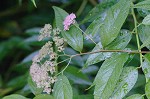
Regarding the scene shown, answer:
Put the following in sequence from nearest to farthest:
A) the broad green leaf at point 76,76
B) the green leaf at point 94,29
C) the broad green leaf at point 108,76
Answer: the broad green leaf at point 108,76
the green leaf at point 94,29
the broad green leaf at point 76,76

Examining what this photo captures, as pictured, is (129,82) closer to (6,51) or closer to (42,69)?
(42,69)

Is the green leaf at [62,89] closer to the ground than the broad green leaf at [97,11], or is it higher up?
closer to the ground

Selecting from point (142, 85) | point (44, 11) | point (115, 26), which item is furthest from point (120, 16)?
point (44, 11)

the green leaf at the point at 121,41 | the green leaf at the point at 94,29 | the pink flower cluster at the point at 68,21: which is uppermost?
the pink flower cluster at the point at 68,21

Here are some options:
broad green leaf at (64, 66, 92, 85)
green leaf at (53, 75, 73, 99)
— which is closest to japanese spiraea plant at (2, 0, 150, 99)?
green leaf at (53, 75, 73, 99)

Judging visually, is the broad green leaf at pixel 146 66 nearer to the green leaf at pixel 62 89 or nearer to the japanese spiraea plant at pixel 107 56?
the japanese spiraea plant at pixel 107 56

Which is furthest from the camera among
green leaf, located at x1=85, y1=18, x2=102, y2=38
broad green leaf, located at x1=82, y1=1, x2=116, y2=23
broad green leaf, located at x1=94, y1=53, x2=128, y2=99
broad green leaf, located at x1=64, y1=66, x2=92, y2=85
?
broad green leaf, located at x1=64, y1=66, x2=92, y2=85

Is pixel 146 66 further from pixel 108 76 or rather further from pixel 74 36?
pixel 74 36

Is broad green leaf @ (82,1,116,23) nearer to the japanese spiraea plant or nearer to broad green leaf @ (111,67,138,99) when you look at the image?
the japanese spiraea plant

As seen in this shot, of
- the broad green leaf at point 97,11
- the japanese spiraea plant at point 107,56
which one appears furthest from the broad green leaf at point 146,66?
the broad green leaf at point 97,11
